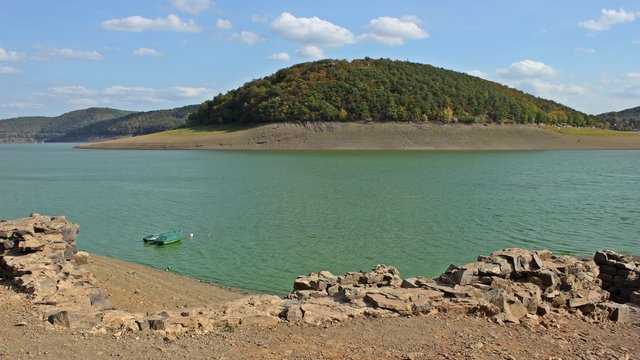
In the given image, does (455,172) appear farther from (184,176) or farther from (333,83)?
(333,83)

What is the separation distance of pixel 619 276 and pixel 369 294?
25.1 ft

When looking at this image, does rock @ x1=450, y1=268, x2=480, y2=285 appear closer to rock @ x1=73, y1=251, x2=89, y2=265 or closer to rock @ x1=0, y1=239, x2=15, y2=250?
rock @ x1=73, y1=251, x2=89, y2=265

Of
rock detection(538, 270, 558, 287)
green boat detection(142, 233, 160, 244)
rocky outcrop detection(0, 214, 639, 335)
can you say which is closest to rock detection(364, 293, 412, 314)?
rocky outcrop detection(0, 214, 639, 335)

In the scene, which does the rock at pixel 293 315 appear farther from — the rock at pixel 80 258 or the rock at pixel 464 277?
the rock at pixel 80 258

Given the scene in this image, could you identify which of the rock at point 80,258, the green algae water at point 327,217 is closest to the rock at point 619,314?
the green algae water at point 327,217

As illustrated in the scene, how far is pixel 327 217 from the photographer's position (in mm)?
29031

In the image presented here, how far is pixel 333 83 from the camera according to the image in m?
131

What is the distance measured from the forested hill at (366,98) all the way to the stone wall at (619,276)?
104996mm

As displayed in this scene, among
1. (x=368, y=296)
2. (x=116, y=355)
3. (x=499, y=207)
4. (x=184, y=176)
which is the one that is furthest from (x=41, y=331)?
(x=184, y=176)

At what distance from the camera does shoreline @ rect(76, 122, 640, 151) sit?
368 ft

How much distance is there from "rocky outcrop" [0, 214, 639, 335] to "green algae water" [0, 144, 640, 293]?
4.73 meters

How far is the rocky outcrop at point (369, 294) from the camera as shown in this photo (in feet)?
35.1

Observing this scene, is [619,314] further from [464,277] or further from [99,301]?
[99,301]

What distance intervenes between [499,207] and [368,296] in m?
23.2
